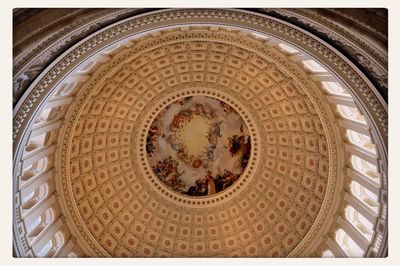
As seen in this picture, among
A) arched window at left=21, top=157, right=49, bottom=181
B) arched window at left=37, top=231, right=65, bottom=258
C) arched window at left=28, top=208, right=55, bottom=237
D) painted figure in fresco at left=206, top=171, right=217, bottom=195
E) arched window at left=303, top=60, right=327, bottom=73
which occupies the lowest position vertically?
arched window at left=37, top=231, right=65, bottom=258

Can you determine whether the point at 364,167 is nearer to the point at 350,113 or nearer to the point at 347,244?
the point at 350,113

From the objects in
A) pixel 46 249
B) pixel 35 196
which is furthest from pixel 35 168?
pixel 46 249

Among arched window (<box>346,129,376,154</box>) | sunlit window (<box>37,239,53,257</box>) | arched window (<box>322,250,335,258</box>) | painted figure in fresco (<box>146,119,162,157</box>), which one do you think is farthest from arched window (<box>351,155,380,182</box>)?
sunlit window (<box>37,239,53,257</box>)

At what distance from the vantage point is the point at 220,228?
57.5 feet

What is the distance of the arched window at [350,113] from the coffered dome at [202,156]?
0.07m

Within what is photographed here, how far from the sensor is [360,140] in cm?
1328

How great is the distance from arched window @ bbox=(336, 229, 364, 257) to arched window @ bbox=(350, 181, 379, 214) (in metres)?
1.31

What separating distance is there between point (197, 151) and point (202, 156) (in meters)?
0.33

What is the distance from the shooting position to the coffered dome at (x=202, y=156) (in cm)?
1329

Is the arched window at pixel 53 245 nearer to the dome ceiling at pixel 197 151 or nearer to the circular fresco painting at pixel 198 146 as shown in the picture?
the dome ceiling at pixel 197 151

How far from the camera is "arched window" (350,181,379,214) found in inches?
472

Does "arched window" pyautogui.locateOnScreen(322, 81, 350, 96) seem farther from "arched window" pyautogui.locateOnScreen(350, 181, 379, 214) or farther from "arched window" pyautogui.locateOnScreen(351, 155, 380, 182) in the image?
"arched window" pyautogui.locateOnScreen(350, 181, 379, 214)

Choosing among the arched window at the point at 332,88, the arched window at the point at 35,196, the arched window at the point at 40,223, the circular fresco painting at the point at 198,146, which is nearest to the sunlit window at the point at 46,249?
the arched window at the point at 40,223

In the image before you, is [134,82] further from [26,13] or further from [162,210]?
[26,13]
